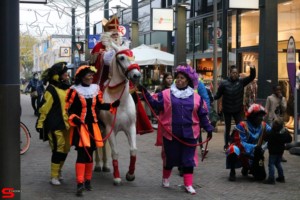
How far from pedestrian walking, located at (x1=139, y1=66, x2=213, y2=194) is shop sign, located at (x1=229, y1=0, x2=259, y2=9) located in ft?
27.9

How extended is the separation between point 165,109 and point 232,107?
155 inches

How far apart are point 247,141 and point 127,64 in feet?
8.02

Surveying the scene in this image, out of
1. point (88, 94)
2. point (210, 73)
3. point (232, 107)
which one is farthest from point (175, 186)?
point (210, 73)

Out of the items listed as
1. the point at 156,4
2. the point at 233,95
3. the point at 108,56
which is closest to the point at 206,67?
the point at 156,4

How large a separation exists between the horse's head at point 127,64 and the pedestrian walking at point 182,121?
251 millimetres

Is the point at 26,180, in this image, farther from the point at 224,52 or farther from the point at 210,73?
the point at 210,73

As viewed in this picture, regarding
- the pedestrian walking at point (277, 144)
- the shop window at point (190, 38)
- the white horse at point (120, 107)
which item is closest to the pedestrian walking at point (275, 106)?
the pedestrian walking at point (277, 144)

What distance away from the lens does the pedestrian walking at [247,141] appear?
8164mm

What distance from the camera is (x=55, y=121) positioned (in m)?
7.62

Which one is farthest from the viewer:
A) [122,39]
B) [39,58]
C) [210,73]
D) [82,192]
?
[39,58]

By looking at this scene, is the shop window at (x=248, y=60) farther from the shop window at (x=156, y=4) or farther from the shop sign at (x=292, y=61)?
the shop window at (x=156, y=4)

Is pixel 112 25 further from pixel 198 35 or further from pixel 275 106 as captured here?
pixel 198 35

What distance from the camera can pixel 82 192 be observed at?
7.02 meters

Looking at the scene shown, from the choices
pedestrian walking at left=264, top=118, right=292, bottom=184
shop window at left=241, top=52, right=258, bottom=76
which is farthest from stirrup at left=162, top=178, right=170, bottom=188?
shop window at left=241, top=52, right=258, bottom=76
